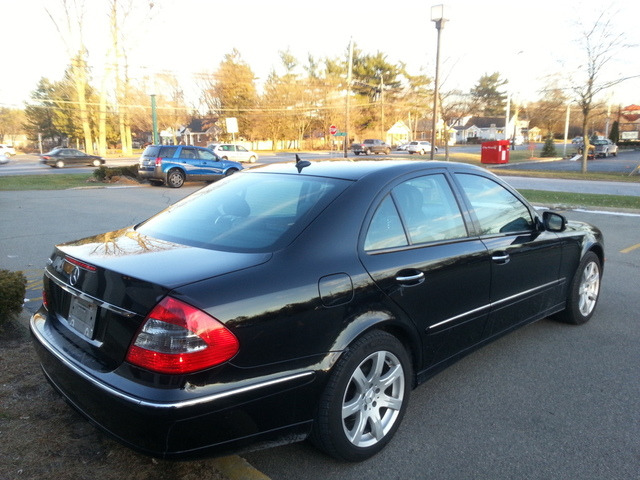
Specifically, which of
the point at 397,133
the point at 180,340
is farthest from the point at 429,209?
the point at 397,133

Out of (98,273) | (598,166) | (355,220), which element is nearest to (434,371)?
(355,220)

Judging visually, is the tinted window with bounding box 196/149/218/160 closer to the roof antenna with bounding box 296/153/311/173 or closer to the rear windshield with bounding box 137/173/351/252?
the rear windshield with bounding box 137/173/351/252

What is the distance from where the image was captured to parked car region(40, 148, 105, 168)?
3628cm

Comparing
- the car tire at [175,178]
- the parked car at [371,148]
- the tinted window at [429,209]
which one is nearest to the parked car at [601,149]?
the parked car at [371,148]

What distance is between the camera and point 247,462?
2.65m

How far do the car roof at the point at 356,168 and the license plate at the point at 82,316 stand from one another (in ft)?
5.02

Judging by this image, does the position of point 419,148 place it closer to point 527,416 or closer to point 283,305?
point 527,416

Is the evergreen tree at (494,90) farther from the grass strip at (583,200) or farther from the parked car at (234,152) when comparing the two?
the grass strip at (583,200)

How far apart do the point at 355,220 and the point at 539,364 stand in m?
2.16

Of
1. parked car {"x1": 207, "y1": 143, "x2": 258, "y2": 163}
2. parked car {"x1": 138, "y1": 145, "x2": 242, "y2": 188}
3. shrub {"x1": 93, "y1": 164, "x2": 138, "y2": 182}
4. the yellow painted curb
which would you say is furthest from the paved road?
parked car {"x1": 207, "y1": 143, "x2": 258, "y2": 163}

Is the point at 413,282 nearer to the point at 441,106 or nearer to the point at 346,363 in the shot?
the point at 346,363

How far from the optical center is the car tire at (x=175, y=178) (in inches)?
782

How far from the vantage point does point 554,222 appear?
4.11 m

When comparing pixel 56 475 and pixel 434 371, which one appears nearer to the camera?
pixel 56 475
